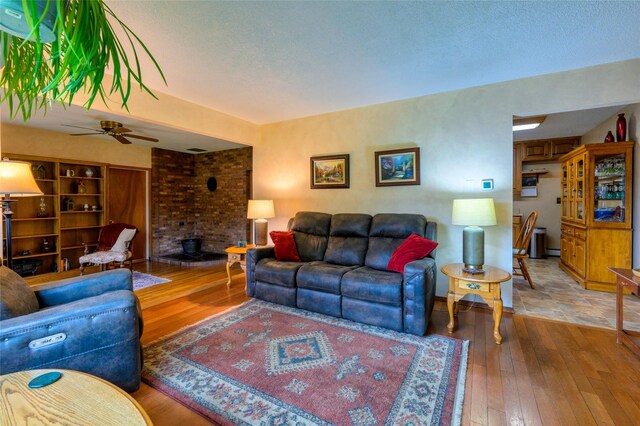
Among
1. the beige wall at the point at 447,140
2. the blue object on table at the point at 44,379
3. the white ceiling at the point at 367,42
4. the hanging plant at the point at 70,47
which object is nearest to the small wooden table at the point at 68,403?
the blue object on table at the point at 44,379

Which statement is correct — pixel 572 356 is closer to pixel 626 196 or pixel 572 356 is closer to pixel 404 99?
pixel 626 196

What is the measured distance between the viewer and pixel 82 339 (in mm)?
1572

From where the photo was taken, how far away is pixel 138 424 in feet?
2.79

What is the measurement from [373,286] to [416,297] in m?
0.39

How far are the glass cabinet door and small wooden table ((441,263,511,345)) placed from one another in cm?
239

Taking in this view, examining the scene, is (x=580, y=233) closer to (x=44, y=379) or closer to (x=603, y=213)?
(x=603, y=213)

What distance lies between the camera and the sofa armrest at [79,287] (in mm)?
1974

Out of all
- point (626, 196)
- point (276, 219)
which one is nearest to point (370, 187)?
point (276, 219)

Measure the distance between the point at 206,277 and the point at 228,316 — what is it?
5.73 feet

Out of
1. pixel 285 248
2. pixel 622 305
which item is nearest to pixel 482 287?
pixel 622 305

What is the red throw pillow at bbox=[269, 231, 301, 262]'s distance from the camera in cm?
347

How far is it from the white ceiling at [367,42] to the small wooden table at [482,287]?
1971 millimetres

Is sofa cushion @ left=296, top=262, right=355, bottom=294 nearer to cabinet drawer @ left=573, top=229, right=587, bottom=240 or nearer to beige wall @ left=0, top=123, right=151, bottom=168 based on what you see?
cabinet drawer @ left=573, top=229, right=587, bottom=240

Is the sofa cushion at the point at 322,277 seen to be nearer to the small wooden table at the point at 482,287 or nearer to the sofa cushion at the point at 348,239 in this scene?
the sofa cushion at the point at 348,239
